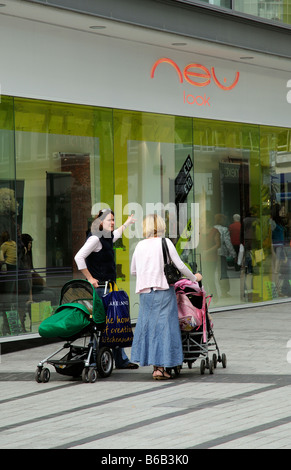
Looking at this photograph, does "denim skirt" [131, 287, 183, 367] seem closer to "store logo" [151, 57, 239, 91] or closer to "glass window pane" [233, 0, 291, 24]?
"store logo" [151, 57, 239, 91]

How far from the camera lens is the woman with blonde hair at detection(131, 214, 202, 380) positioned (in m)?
9.98

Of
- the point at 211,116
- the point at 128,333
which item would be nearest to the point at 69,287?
the point at 128,333

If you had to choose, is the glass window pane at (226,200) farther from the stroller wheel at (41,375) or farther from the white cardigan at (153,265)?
the stroller wheel at (41,375)

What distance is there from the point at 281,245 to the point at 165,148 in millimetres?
4588

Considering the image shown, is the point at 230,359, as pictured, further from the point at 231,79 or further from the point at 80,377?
the point at 231,79

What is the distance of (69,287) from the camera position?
416 inches

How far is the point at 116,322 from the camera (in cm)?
1039

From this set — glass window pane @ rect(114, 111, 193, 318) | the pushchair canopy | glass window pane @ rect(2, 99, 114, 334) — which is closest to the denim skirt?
the pushchair canopy

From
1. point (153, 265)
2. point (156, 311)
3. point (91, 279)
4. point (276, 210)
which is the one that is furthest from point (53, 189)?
point (276, 210)

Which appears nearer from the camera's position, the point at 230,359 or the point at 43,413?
the point at 43,413

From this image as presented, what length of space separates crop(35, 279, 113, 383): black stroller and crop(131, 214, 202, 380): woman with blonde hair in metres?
0.47

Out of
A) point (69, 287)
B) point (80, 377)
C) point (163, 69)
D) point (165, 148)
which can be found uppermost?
point (163, 69)

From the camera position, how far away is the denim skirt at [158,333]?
996 centimetres

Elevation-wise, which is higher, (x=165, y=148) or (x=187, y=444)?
(x=165, y=148)
